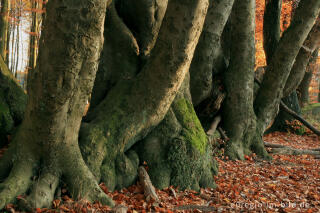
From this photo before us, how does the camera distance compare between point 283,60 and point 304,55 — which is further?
point 304,55

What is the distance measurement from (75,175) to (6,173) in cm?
82

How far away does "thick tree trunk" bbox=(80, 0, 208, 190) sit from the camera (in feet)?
12.3

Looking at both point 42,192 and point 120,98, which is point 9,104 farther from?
point 42,192

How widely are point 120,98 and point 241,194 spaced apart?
2.51 metres

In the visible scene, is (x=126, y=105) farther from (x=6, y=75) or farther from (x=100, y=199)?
(x=6, y=75)

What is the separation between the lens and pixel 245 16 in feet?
21.9

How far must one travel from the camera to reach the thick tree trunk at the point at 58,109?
2.60 metres

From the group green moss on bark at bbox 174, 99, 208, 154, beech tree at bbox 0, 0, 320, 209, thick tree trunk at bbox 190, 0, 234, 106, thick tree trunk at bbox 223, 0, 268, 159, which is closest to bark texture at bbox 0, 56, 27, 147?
beech tree at bbox 0, 0, 320, 209

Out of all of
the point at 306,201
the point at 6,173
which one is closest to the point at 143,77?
the point at 6,173

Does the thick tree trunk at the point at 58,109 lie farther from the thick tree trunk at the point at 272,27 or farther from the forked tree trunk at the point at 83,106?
the thick tree trunk at the point at 272,27

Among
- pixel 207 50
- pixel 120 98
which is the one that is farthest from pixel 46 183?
pixel 207 50

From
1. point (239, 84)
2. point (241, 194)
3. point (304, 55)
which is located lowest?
point (241, 194)

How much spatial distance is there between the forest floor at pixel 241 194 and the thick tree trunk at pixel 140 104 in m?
0.38

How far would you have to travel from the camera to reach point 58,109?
284 cm
